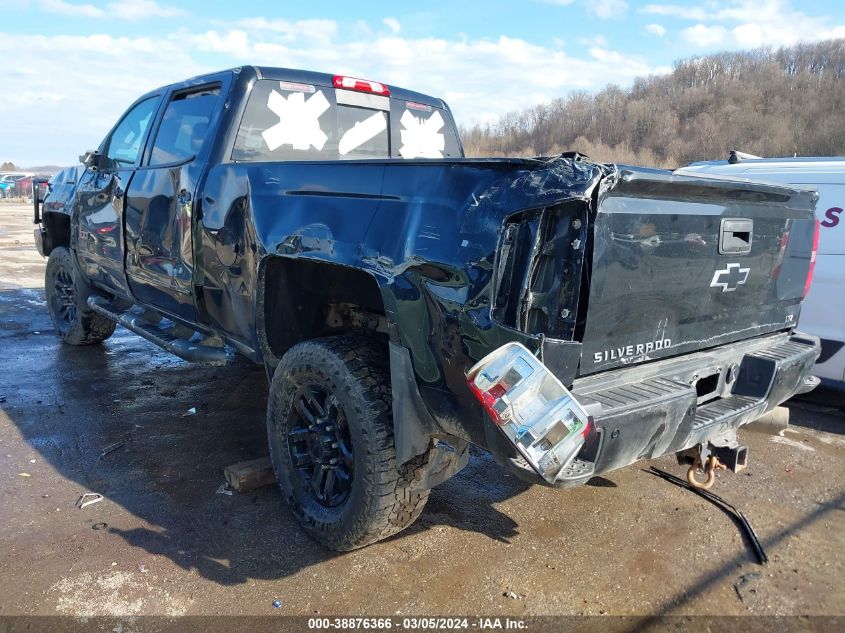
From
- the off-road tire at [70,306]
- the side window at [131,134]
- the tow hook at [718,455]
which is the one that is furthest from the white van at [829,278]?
the off-road tire at [70,306]

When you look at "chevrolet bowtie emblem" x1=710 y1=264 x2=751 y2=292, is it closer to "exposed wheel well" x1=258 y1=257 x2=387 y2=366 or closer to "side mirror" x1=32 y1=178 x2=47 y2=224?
"exposed wheel well" x1=258 y1=257 x2=387 y2=366

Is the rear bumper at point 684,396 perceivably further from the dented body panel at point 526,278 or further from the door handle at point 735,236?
the door handle at point 735,236

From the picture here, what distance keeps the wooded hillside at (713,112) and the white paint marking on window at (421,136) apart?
3490 cm

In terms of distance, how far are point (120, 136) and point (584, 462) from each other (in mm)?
4540

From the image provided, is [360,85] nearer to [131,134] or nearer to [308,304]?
[308,304]

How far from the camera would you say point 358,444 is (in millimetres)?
2623

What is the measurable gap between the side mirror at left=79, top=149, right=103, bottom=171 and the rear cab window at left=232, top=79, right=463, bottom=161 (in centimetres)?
205

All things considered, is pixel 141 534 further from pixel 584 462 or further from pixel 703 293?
pixel 703 293

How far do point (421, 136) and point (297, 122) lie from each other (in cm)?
115

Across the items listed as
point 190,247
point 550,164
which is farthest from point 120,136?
point 550,164

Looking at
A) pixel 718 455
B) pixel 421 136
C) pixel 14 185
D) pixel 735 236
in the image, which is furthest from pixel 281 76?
pixel 14 185

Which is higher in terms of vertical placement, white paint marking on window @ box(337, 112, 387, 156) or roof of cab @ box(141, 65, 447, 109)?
roof of cab @ box(141, 65, 447, 109)

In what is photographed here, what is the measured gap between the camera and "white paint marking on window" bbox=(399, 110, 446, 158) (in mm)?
4652

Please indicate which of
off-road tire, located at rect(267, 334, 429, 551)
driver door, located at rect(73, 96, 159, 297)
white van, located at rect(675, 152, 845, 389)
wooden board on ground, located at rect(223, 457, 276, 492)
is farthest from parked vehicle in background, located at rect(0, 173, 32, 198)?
white van, located at rect(675, 152, 845, 389)
